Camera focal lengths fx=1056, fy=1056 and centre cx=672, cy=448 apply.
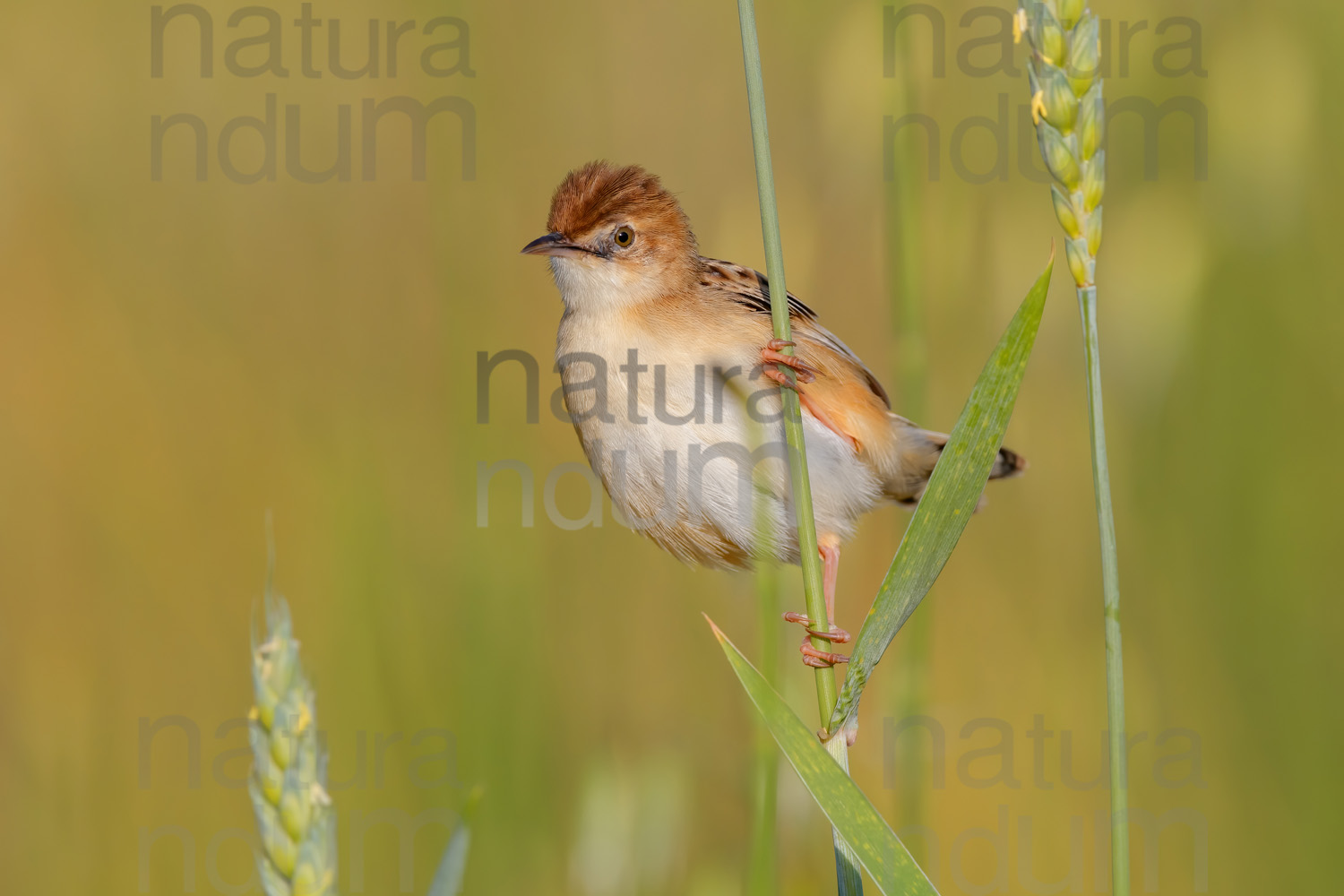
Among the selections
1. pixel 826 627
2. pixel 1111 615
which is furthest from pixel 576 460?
pixel 1111 615

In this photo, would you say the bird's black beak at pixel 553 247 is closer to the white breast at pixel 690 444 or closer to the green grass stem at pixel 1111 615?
the white breast at pixel 690 444

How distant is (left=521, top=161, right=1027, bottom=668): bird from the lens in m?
2.74

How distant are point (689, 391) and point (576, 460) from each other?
6.79 feet

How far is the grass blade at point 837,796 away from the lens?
138 centimetres

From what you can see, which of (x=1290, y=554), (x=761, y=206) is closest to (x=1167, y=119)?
(x=1290, y=554)

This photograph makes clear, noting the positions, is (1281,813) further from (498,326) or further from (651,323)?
(498,326)

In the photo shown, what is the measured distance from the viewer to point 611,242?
3070 millimetres

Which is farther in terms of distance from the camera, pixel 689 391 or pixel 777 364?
pixel 689 391

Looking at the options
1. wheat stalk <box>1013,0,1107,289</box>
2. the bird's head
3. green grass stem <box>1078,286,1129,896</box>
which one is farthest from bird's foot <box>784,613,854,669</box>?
the bird's head

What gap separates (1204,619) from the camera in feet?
12.6

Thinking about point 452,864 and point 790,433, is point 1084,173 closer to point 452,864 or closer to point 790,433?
point 790,433

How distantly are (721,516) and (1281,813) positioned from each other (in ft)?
7.67

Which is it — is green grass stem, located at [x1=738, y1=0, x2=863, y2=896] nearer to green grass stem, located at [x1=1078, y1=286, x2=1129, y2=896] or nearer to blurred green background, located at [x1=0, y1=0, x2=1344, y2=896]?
green grass stem, located at [x1=1078, y1=286, x2=1129, y2=896]

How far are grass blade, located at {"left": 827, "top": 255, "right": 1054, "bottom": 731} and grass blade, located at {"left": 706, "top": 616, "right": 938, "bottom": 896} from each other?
6.2 inches
